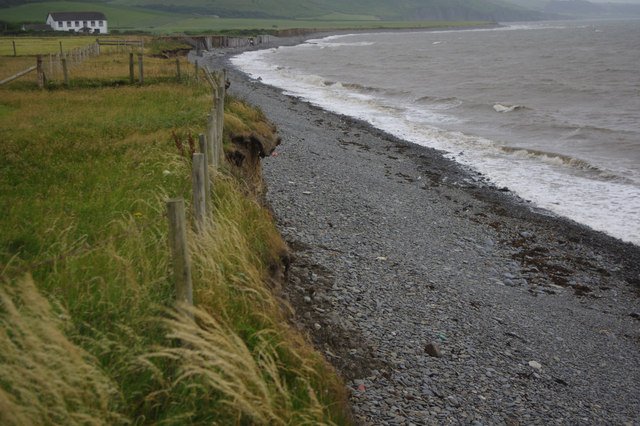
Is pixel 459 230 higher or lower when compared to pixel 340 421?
lower

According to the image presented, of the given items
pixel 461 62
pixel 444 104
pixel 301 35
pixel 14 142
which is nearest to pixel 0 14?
pixel 301 35

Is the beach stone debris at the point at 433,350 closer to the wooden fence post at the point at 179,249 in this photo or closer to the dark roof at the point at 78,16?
the wooden fence post at the point at 179,249

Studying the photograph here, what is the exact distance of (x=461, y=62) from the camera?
65688 mm

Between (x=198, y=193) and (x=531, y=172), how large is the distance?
17516mm

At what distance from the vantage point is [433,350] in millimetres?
7176

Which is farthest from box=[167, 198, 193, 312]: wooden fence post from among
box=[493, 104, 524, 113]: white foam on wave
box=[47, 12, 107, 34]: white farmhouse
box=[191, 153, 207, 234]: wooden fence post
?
box=[47, 12, 107, 34]: white farmhouse

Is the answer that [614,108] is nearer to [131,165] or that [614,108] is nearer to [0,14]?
[131,165]

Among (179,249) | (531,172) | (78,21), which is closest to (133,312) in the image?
(179,249)

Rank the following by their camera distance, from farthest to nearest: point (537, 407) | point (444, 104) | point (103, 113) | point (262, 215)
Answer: point (444, 104)
point (103, 113)
point (262, 215)
point (537, 407)

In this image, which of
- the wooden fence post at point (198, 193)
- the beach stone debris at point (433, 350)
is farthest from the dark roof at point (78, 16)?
the beach stone debris at point (433, 350)

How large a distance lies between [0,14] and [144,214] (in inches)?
5688

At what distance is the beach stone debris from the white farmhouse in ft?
460

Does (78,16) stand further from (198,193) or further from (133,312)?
(133,312)

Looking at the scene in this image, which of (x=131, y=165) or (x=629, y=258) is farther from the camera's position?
(x=629, y=258)
